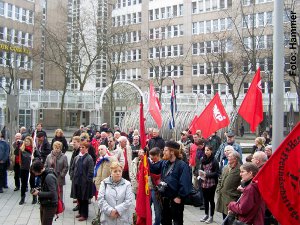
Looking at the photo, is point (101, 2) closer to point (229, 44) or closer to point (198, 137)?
point (229, 44)

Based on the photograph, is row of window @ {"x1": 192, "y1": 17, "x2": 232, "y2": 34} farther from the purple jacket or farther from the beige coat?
the purple jacket

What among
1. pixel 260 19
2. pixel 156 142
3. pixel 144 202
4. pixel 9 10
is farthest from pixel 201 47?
pixel 144 202

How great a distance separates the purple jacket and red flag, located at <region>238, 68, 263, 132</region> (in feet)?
14.0

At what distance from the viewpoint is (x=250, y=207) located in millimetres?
5383

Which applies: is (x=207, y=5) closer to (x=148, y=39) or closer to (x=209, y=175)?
(x=148, y=39)

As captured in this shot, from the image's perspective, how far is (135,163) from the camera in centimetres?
872

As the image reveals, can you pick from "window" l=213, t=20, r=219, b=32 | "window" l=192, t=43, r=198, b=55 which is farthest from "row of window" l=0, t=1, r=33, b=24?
"window" l=213, t=20, r=219, b=32

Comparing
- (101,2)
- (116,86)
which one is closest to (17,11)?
(101,2)

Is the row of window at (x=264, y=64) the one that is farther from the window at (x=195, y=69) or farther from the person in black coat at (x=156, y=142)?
the person in black coat at (x=156, y=142)

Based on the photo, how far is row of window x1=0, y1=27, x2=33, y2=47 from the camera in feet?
179

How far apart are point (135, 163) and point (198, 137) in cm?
260

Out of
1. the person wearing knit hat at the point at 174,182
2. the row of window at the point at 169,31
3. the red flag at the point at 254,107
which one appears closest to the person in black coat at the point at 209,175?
the red flag at the point at 254,107

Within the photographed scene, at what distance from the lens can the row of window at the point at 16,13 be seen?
55906 mm

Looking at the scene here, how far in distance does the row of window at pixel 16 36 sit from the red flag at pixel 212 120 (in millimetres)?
45390
